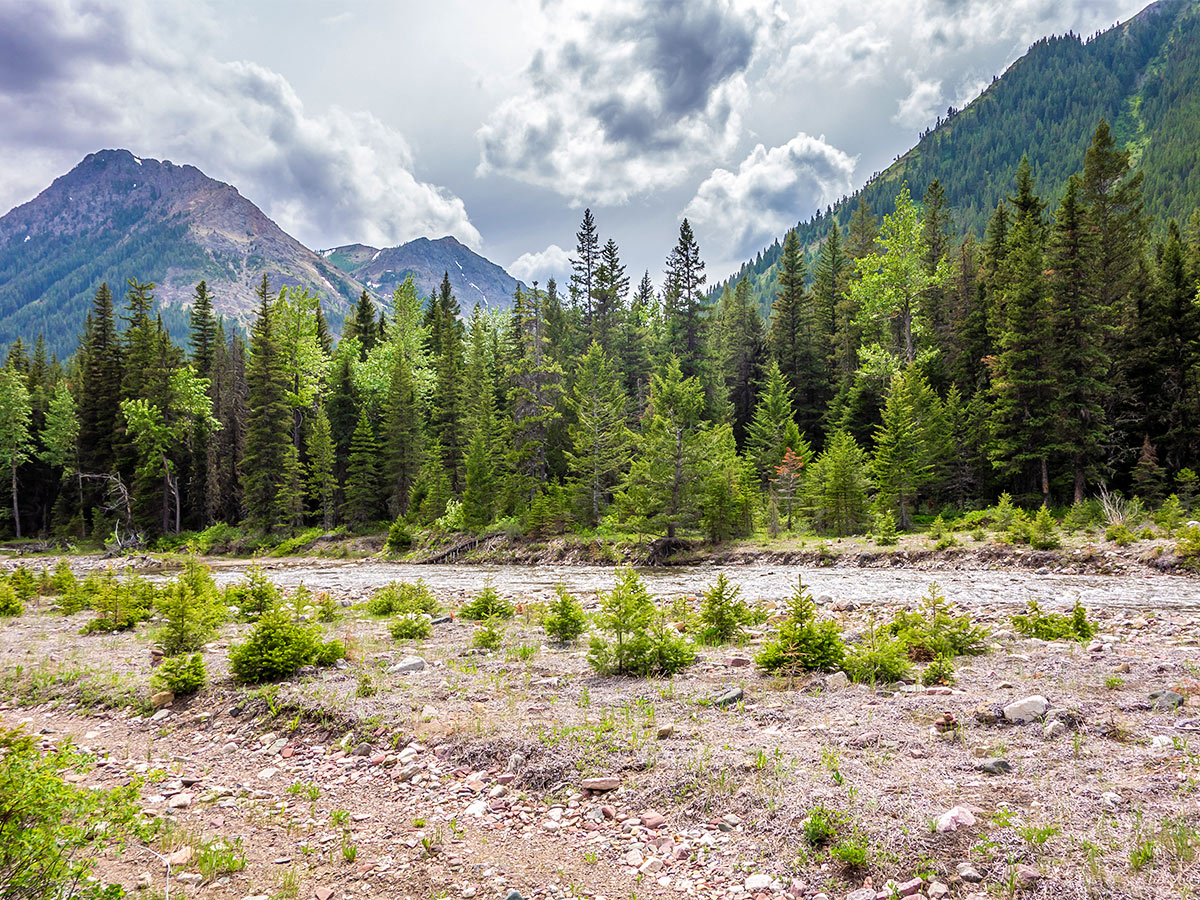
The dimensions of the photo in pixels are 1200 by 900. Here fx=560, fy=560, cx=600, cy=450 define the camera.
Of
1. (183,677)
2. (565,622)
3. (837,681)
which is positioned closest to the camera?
(837,681)

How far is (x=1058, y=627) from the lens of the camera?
10.5m

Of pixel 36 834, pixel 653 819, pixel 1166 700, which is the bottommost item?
pixel 653 819

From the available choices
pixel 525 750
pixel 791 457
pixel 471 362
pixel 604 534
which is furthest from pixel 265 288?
pixel 525 750

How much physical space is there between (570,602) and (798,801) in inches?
315

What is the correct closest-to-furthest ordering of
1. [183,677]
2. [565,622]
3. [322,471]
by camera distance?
[183,677], [565,622], [322,471]

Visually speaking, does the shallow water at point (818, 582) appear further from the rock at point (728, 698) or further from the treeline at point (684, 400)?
the treeline at point (684, 400)

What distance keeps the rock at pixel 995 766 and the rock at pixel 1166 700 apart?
2.80 metres

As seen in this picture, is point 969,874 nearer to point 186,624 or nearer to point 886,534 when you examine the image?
point 186,624

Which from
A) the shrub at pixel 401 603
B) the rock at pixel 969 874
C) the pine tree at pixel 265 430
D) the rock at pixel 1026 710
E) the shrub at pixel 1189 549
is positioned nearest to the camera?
the rock at pixel 969 874

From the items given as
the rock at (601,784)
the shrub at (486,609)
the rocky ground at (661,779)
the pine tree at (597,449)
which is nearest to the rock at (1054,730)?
the rocky ground at (661,779)

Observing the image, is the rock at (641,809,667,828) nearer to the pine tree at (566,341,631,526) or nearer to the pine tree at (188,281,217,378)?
the pine tree at (566,341,631,526)

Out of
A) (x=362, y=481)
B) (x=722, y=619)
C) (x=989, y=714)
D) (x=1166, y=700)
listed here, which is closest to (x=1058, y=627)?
(x=1166, y=700)

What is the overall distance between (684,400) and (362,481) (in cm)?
2880

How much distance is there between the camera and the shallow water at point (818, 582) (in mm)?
16062
